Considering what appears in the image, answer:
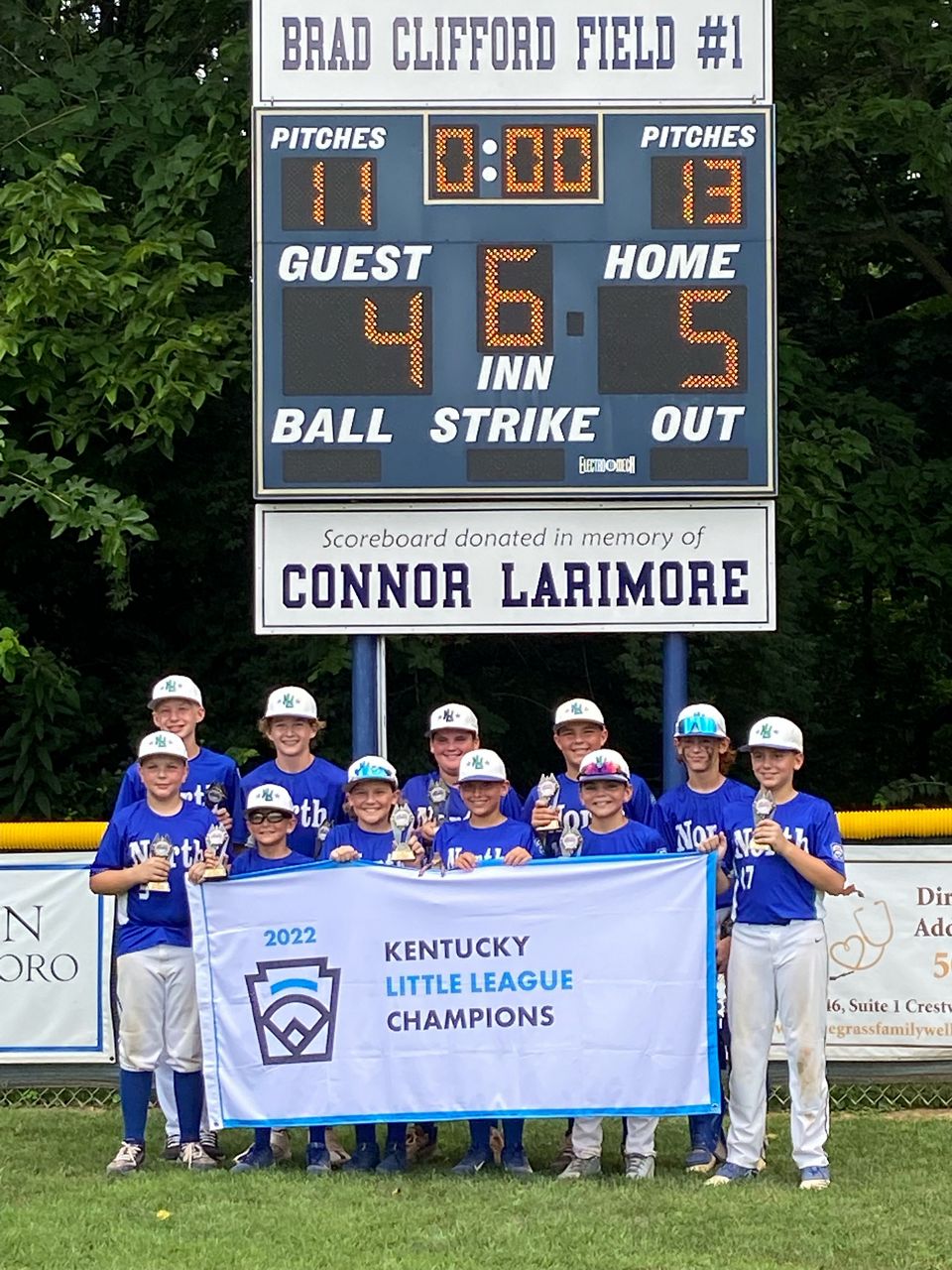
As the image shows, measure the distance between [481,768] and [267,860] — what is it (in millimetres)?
1026

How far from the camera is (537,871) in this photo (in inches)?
326

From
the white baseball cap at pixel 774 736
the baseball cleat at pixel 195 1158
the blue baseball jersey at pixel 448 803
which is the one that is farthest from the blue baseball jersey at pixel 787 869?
the baseball cleat at pixel 195 1158

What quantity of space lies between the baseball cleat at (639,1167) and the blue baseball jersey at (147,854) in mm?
2054

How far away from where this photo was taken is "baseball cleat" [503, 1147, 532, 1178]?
8.32 metres

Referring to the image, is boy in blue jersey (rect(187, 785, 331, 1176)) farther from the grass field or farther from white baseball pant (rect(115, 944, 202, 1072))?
white baseball pant (rect(115, 944, 202, 1072))

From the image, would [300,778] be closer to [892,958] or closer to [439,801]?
[439,801]

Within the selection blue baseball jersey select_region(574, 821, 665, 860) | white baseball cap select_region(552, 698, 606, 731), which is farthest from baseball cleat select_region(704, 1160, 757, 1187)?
white baseball cap select_region(552, 698, 606, 731)

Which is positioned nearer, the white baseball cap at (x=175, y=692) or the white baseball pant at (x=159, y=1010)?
the white baseball pant at (x=159, y=1010)

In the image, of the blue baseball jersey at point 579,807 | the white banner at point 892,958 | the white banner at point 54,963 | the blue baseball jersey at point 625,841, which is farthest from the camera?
the white banner at point 54,963

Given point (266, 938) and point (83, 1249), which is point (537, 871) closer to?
point (266, 938)

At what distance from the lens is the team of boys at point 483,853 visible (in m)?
8.09

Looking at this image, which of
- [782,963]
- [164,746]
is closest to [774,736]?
[782,963]

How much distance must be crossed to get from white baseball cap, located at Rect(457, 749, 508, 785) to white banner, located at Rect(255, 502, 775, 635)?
2.10 m

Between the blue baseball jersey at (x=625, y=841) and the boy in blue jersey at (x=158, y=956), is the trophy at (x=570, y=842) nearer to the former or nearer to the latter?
the blue baseball jersey at (x=625, y=841)
